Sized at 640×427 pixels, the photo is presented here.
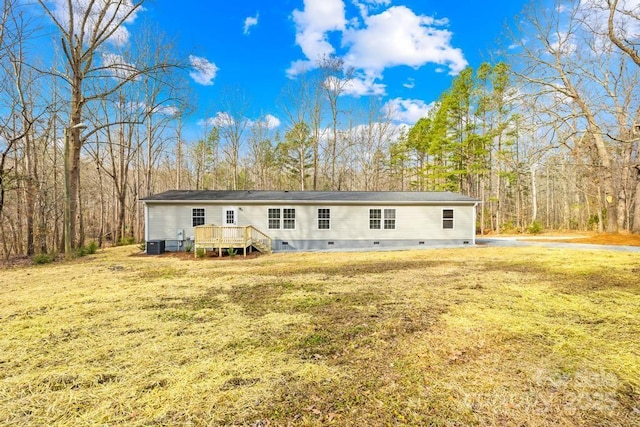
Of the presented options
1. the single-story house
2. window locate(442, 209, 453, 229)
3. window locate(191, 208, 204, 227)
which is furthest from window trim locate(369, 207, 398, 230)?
window locate(191, 208, 204, 227)

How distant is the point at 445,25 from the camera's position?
1753 cm

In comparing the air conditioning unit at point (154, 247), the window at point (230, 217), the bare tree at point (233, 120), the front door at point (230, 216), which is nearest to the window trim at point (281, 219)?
the front door at point (230, 216)

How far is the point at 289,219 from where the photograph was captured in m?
14.9

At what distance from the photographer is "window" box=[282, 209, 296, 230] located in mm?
14891

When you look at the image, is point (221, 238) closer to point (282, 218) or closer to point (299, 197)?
point (282, 218)

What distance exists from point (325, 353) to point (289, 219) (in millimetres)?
11797

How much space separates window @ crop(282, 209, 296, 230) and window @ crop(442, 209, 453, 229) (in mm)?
7898

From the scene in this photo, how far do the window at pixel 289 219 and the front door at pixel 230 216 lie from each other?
7.90ft

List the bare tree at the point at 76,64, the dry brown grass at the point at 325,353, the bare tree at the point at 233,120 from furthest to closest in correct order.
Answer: the bare tree at the point at 233,120, the bare tree at the point at 76,64, the dry brown grass at the point at 325,353

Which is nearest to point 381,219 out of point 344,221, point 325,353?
point 344,221

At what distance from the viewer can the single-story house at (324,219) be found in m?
14.4

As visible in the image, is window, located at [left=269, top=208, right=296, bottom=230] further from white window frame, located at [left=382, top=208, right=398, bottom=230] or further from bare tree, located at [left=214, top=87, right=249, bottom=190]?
bare tree, located at [left=214, top=87, right=249, bottom=190]

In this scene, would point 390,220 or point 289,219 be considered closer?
point 289,219

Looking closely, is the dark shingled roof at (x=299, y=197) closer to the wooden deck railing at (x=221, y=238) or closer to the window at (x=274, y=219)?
the window at (x=274, y=219)
